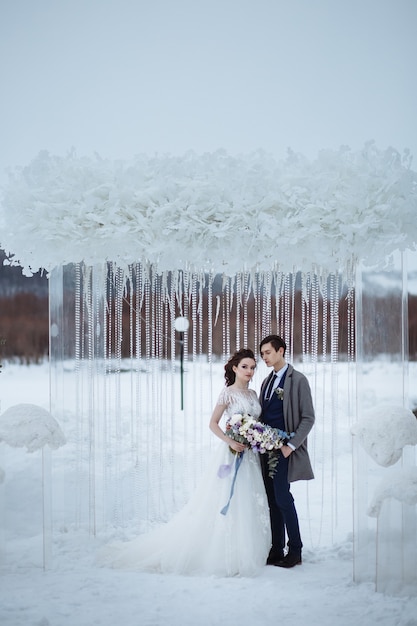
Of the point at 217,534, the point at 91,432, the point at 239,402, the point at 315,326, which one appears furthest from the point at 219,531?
the point at 315,326

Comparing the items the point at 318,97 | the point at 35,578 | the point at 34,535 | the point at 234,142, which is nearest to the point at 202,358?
the point at 34,535

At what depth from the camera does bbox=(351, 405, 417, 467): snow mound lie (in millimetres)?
3035

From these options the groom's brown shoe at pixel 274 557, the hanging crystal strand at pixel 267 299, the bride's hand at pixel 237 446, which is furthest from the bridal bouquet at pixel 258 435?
the hanging crystal strand at pixel 267 299

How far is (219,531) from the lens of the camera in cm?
330

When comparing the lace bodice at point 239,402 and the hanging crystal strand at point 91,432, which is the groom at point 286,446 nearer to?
the lace bodice at point 239,402

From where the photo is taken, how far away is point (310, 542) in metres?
3.96

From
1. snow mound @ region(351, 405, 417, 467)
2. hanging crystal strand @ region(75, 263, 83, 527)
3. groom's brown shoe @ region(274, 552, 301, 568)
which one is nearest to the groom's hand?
snow mound @ region(351, 405, 417, 467)

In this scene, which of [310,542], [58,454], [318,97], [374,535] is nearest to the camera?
[374,535]

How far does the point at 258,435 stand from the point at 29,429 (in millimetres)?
1297

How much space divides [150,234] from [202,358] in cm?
177

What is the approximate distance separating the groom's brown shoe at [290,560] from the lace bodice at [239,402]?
32.2 inches

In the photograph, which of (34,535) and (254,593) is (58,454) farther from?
(254,593)

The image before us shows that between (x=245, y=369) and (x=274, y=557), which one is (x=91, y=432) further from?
(x=274, y=557)

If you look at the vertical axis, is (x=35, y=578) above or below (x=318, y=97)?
below
